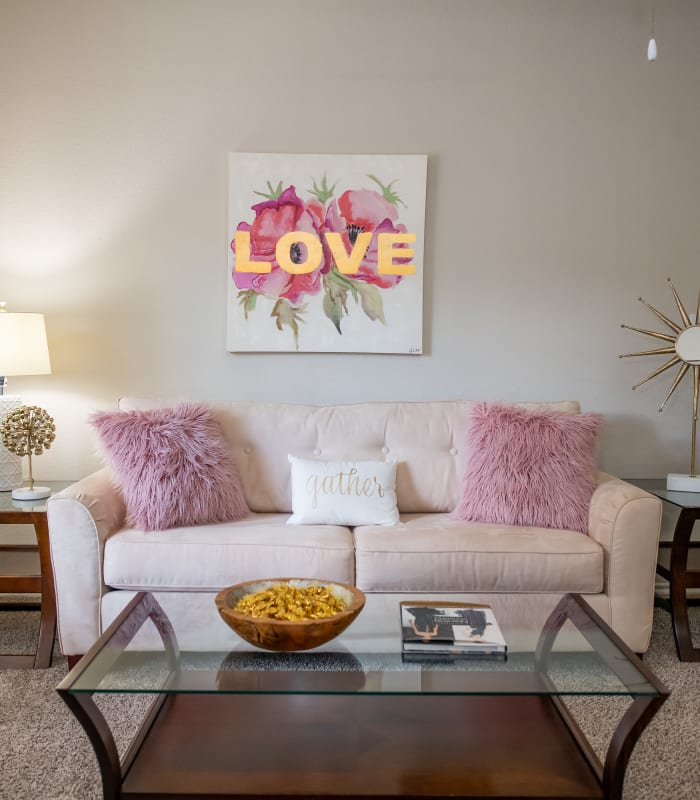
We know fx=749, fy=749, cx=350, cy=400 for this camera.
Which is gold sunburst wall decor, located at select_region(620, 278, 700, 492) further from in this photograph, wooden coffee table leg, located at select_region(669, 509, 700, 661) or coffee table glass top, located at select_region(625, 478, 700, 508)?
wooden coffee table leg, located at select_region(669, 509, 700, 661)

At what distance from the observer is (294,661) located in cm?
164

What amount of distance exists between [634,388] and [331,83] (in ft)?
6.10

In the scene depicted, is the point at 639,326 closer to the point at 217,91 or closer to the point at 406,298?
the point at 406,298

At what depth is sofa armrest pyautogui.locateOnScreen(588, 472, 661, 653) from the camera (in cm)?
244

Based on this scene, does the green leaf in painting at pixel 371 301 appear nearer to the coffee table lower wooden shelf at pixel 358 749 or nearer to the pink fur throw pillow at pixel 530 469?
the pink fur throw pillow at pixel 530 469

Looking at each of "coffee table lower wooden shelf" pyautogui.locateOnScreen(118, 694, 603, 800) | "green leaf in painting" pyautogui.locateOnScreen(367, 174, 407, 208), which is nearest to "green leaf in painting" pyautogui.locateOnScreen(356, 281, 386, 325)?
"green leaf in painting" pyautogui.locateOnScreen(367, 174, 407, 208)

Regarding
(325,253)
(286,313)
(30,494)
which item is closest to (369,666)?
(30,494)

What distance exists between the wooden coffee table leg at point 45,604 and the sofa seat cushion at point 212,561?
0.26 m

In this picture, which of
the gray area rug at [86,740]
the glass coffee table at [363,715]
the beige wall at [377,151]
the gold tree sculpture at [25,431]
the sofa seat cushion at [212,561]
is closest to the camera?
the glass coffee table at [363,715]

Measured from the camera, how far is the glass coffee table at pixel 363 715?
1.52 m

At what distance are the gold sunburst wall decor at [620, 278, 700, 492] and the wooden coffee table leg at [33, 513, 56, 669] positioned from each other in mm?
2303

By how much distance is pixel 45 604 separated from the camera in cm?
252

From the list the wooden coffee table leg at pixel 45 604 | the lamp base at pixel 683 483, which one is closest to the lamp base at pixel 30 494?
the wooden coffee table leg at pixel 45 604

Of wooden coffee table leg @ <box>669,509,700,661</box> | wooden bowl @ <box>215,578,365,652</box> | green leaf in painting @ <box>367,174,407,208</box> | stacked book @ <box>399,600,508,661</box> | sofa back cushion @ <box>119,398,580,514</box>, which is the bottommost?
wooden coffee table leg @ <box>669,509,700,661</box>
